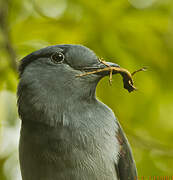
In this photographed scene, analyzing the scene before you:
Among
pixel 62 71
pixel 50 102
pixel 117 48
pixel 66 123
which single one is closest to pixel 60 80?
pixel 62 71

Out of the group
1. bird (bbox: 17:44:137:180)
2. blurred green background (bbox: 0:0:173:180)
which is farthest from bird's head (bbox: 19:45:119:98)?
blurred green background (bbox: 0:0:173:180)

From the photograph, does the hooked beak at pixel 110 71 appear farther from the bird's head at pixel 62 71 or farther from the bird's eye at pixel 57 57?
the bird's eye at pixel 57 57

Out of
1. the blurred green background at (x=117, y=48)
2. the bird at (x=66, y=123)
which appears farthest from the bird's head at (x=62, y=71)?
the blurred green background at (x=117, y=48)

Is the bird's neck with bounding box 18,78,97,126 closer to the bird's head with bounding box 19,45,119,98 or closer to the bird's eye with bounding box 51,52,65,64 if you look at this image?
the bird's head with bounding box 19,45,119,98

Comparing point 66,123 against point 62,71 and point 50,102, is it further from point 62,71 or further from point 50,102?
point 62,71

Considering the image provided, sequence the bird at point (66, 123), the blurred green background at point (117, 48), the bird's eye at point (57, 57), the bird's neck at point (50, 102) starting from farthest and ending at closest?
the blurred green background at point (117, 48)
the bird's eye at point (57, 57)
the bird's neck at point (50, 102)
the bird at point (66, 123)

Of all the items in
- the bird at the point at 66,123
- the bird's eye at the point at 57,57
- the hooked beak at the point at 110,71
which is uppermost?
the bird's eye at the point at 57,57

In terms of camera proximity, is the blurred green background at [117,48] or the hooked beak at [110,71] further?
the blurred green background at [117,48]
